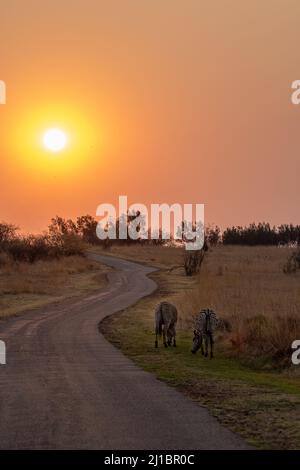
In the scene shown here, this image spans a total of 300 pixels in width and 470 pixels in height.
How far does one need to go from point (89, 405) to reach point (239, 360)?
30.1ft

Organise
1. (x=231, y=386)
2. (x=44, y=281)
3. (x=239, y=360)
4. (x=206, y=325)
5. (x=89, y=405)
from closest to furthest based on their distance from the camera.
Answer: (x=89, y=405) < (x=231, y=386) < (x=239, y=360) < (x=206, y=325) < (x=44, y=281)

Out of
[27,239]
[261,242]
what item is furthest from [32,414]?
[261,242]

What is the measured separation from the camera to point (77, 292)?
51.3 metres

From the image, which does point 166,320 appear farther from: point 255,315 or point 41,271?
point 41,271

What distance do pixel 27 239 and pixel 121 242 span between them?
67483mm

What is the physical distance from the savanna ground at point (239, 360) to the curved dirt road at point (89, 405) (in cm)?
56

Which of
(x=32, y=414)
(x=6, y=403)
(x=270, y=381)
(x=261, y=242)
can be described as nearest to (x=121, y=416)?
(x=32, y=414)

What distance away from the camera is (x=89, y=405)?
13.0 meters

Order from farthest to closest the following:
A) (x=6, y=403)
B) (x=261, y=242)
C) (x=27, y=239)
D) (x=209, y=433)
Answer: (x=261, y=242) < (x=27, y=239) < (x=6, y=403) < (x=209, y=433)

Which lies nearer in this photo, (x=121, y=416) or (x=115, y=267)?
(x=121, y=416)

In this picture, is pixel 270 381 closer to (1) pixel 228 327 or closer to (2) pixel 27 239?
(1) pixel 228 327

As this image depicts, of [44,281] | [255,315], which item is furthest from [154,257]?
[255,315]

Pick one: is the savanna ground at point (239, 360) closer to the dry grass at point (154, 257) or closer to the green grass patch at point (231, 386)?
the green grass patch at point (231, 386)
